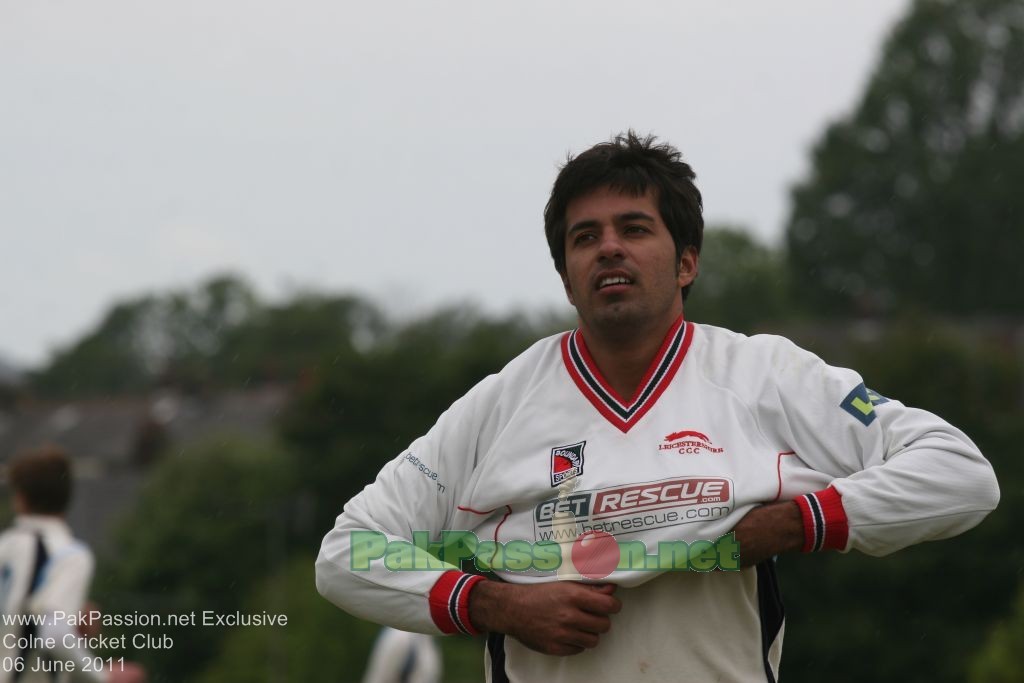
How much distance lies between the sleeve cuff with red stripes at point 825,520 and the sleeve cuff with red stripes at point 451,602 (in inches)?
35.4

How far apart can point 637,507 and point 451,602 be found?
57cm

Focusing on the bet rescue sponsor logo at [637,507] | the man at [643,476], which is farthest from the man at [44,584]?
A: the bet rescue sponsor logo at [637,507]

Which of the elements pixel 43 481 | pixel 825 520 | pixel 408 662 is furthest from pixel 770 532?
pixel 408 662

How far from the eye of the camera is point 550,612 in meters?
3.81

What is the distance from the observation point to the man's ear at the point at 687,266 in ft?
14.1

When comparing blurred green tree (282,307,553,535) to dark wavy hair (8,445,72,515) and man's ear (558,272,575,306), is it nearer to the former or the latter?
dark wavy hair (8,445,72,515)

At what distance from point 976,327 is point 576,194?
54898 mm

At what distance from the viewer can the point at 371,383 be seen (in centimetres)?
4697

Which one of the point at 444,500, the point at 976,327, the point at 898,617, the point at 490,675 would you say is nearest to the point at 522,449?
the point at 444,500

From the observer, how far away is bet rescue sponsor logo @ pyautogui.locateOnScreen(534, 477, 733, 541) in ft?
12.5

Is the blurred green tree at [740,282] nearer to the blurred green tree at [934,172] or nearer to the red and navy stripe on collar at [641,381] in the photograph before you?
the blurred green tree at [934,172]

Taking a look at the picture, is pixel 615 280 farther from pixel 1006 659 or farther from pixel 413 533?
pixel 1006 659

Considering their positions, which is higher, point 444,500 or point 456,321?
point 456,321

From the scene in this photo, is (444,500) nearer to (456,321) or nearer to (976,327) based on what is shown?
(976,327)
